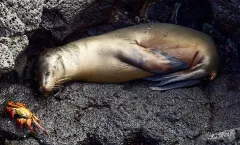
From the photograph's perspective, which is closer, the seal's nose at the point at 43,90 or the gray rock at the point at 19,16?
the gray rock at the point at 19,16

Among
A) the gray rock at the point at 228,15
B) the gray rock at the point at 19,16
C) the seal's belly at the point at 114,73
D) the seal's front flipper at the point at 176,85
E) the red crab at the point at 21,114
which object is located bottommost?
the seal's front flipper at the point at 176,85

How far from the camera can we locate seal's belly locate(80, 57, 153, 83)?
5.82 meters

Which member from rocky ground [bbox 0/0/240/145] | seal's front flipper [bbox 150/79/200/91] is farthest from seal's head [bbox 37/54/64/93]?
seal's front flipper [bbox 150/79/200/91]

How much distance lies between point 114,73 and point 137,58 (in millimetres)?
294

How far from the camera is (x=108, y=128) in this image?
519 cm

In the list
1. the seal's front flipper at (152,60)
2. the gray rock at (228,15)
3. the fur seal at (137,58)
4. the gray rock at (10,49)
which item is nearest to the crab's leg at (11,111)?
the gray rock at (10,49)

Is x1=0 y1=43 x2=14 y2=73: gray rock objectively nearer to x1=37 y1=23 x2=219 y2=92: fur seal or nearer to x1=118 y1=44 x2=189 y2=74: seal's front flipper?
x1=37 y1=23 x2=219 y2=92: fur seal

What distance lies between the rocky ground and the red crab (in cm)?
6

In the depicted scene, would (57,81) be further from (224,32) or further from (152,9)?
(224,32)

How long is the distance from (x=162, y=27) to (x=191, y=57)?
1.57ft

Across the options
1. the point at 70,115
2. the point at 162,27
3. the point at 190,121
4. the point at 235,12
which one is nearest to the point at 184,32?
the point at 162,27

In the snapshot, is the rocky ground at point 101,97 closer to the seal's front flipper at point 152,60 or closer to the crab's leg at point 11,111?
the crab's leg at point 11,111

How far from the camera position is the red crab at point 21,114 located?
5121mm

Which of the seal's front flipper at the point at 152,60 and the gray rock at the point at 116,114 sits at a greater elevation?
the seal's front flipper at the point at 152,60
